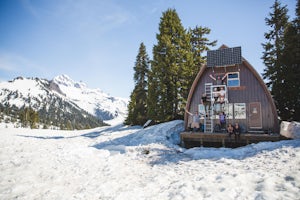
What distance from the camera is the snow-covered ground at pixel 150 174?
223 inches

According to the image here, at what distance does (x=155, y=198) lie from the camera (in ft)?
18.6

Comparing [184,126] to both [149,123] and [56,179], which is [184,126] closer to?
[149,123]

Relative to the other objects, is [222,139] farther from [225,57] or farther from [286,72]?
[286,72]

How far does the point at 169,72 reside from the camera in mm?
19891

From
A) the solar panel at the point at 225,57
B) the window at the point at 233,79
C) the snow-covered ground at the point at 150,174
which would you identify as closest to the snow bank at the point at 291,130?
the snow-covered ground at the point at 150,174

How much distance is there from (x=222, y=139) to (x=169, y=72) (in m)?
9.66

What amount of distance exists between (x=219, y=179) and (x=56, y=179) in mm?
6421

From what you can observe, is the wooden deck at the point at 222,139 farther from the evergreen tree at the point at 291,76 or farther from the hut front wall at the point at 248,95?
the evergreen tree at the point at 291,76

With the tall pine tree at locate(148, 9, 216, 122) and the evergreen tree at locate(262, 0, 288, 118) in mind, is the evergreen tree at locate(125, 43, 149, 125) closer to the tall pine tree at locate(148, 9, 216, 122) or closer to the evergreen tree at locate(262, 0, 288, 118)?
the tall pine tree at locate(148, 9, 216, 122)

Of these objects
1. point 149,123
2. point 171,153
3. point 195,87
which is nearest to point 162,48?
point 195,87

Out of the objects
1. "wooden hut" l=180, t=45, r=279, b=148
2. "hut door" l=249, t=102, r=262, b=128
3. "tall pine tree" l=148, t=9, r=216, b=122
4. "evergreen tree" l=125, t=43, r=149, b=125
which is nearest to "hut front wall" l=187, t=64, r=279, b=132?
"wooden hut" l=180, t=45, r=279, b=148

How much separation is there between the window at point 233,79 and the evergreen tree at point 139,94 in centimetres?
1268

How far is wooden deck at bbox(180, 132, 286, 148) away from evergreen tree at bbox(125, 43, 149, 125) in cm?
1090

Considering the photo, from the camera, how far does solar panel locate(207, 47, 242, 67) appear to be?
14.7 meters
